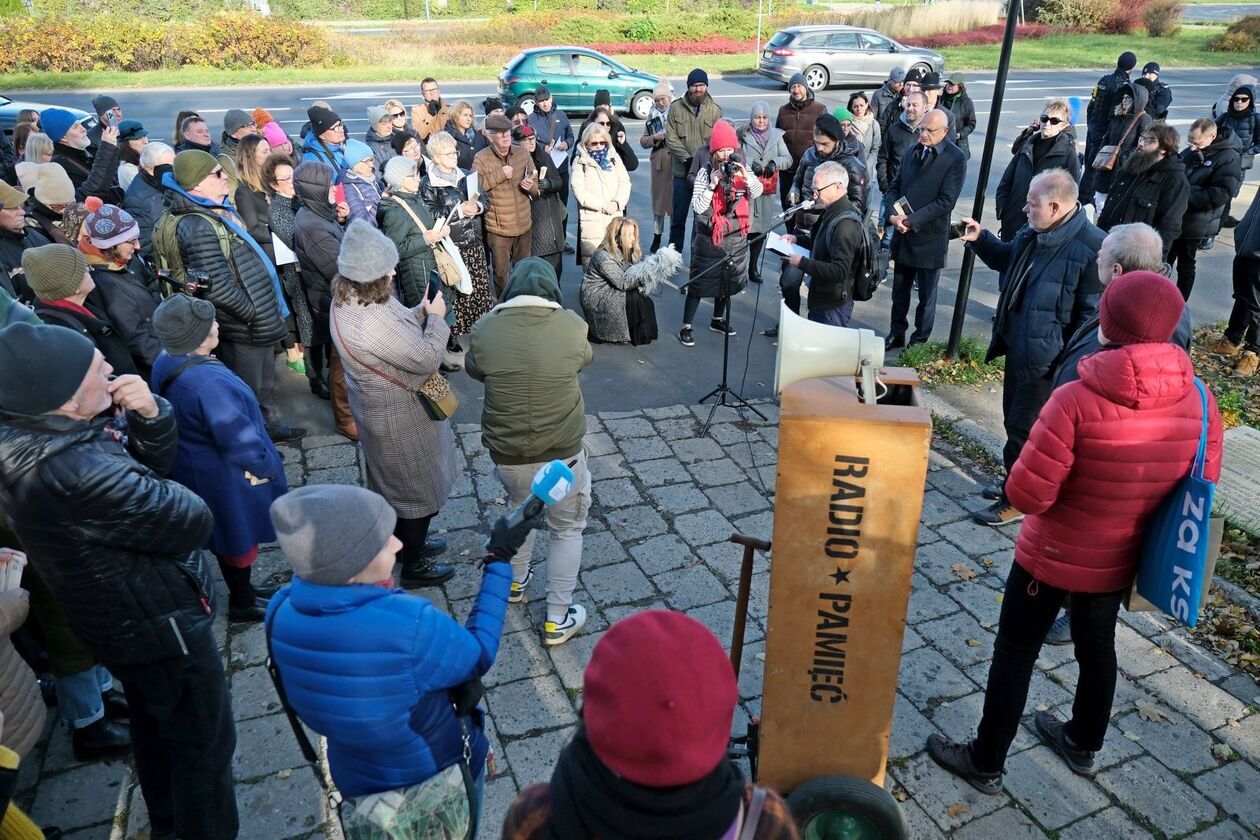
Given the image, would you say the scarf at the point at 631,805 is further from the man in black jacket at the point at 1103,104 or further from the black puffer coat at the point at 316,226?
the man in black jacket at the point at 1103,104

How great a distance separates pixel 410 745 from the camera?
232 centimetres

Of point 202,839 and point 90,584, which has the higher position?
point 90,584

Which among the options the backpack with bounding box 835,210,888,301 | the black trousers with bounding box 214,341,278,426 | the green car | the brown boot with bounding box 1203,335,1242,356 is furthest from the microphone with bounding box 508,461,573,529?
the green car

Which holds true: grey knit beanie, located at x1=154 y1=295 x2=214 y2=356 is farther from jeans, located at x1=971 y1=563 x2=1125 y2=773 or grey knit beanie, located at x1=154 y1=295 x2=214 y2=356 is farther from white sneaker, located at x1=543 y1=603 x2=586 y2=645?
jeans, located at x1=971 y1=563 x2=1125 y2=773

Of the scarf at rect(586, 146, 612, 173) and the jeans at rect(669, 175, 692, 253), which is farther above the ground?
the scarf at rect(586, 146, 612, 173)

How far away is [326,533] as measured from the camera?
2168 mm

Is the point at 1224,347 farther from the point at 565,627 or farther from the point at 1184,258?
the point at 565,627

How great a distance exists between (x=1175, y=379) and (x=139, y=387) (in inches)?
146

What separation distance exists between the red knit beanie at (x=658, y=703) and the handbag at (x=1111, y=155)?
410 inches

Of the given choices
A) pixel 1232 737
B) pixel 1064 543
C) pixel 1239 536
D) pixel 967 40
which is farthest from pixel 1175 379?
pixel 967 40

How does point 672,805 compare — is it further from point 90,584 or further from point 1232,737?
point 1232,737

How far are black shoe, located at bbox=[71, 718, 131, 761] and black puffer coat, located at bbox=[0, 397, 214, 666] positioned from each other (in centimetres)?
102

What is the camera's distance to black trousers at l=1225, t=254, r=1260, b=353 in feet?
24.1

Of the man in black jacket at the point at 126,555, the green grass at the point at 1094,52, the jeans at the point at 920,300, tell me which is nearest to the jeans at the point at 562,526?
the man in black jacket at the point at 126,555
